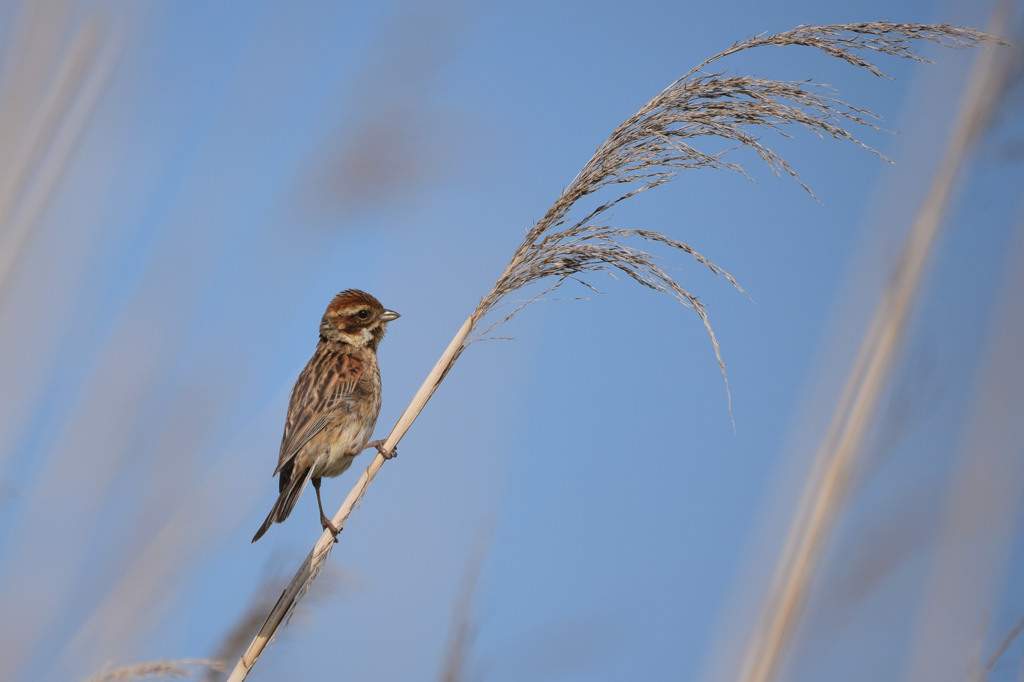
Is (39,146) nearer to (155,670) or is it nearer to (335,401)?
(155,670)

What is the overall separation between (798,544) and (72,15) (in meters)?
2.33

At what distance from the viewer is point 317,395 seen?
384 centimetres

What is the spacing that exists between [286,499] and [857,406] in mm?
2273

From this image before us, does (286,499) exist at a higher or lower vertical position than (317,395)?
lower

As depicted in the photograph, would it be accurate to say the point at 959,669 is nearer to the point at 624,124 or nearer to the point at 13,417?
the point at 624,124

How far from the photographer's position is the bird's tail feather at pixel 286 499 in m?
3.14

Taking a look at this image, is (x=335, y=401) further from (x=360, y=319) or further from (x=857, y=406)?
(x=857, y=406)

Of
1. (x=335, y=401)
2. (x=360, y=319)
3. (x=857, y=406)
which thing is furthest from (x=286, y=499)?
(x=857, y=406)

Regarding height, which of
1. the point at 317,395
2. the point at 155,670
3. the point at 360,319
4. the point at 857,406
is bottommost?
the point at 155,670

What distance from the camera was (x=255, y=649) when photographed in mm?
1902

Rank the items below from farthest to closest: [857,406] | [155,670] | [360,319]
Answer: [360,319] < [857,406] < [155,670]

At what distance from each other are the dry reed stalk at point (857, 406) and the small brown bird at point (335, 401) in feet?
6.09

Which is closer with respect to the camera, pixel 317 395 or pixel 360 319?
pixel 317 395

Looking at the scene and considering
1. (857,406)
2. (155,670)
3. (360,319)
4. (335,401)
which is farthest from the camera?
(360,319)
